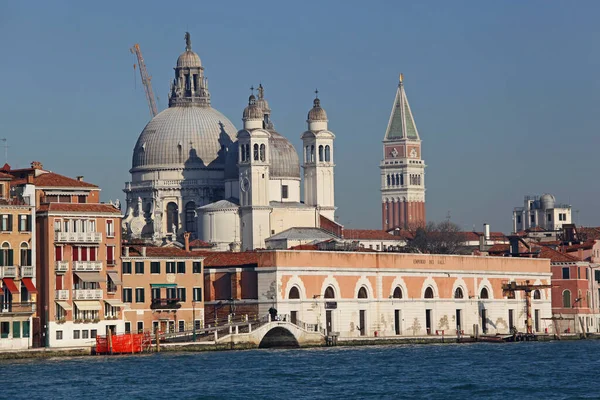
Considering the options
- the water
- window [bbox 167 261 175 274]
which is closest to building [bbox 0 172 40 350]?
the water

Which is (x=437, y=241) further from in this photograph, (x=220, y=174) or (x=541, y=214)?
(x=541, y=214)

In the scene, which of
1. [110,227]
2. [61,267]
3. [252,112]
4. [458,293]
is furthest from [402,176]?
[61,267]

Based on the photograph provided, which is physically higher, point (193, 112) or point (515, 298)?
point (193, 112)

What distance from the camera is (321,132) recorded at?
121875 millimetres

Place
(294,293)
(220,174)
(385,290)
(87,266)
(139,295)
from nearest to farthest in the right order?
(87,266) → (139,295) → (294,293) → (385,290) → (220,174)

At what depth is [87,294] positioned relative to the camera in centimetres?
7100

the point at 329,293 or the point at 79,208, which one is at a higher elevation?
the point at 79,208

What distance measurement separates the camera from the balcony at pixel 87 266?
232 feet

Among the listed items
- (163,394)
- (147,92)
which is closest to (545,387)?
(163,394)

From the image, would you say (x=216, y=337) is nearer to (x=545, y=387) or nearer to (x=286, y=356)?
(x=286, y=356)

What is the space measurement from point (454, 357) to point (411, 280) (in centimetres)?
1643

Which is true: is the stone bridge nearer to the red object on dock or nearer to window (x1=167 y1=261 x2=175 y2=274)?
window (x1=167 y1=261 x2=175 y2=274)

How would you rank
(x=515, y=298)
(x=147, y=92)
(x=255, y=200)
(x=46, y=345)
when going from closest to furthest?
(x=46, y=345) → (x=515, y=298) → (x=255, y=200) → (x=147, y=92)

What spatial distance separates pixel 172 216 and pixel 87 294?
2161 inches
